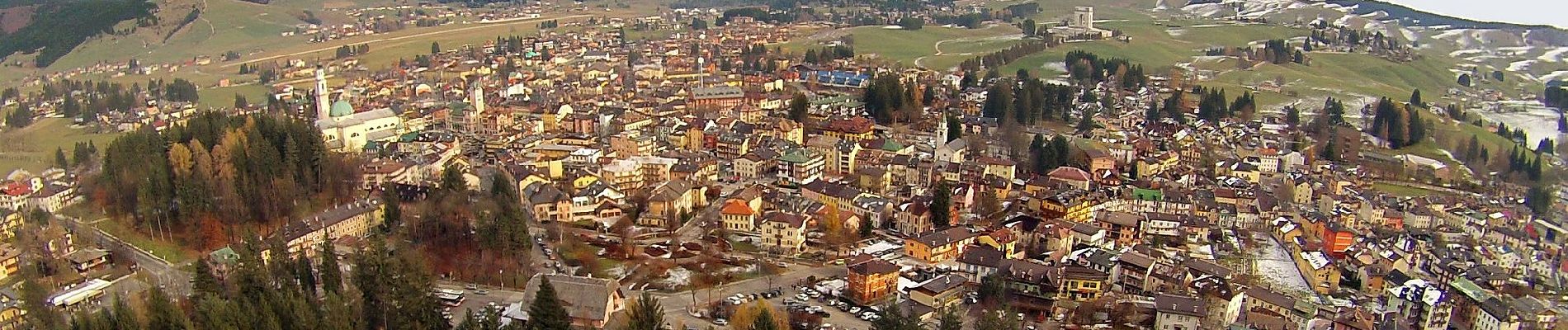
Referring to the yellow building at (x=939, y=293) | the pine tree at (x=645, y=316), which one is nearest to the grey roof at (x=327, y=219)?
the pine tree at (x=645, y=316)

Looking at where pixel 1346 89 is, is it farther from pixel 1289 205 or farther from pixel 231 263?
pixel 231 263

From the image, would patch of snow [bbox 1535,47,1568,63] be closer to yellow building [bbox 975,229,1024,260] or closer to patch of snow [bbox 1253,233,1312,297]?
patch of snow [bbox 1253,233,1312,297]

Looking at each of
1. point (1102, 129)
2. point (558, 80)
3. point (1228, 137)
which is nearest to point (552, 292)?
point (1102, 129)

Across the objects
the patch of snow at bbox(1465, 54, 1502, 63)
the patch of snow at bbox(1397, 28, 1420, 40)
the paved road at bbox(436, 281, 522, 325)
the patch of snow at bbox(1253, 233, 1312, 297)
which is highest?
the patch of snow at bbox(1397, 28, 1420, 40)

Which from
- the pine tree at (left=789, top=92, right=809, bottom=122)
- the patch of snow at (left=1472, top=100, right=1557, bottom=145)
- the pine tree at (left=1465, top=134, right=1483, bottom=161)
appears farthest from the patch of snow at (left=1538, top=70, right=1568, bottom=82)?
the pine tree at (left=789, top=92, right=809, bottom=122)

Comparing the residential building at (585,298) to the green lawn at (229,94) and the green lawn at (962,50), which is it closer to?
the green lawn at (229,94)
